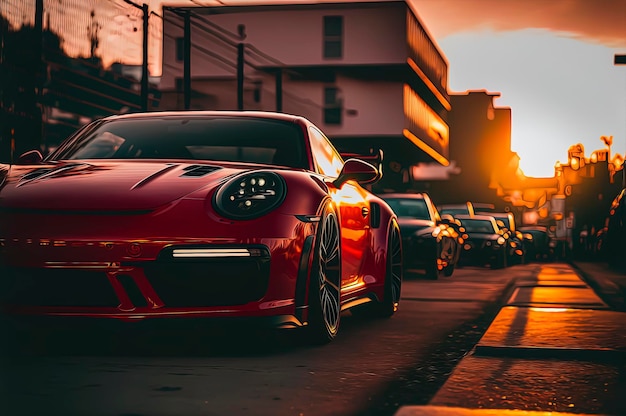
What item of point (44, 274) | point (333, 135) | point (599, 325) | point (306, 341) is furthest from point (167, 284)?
point (333, 135)

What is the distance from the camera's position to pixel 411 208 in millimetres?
18688

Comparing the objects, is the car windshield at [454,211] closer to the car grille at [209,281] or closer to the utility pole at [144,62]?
the utility pole at [144,62]

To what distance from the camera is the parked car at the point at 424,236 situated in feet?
55.5

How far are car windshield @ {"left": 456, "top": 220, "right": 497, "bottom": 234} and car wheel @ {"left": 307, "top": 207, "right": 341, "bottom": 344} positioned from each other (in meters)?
20.8

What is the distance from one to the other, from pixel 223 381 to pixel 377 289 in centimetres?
320

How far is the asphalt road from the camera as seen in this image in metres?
4.29

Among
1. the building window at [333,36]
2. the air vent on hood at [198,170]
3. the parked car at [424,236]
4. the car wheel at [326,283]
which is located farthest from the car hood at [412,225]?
the building window at [333,36]

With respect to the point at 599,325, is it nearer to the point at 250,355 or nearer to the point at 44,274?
the point at 250,355

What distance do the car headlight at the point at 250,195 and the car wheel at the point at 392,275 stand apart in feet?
8.25

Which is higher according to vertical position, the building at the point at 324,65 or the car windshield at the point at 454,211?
the building at the point at 324,65

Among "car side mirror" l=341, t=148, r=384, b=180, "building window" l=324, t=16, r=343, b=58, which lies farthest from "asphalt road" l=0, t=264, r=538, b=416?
"building window" l=324, t=16, r=343, b=58

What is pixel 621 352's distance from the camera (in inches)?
230

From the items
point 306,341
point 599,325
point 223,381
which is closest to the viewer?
point 223,381

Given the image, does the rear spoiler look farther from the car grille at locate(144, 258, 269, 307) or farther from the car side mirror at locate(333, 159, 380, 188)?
the car grille at locate(144, 258, 269, 307)
